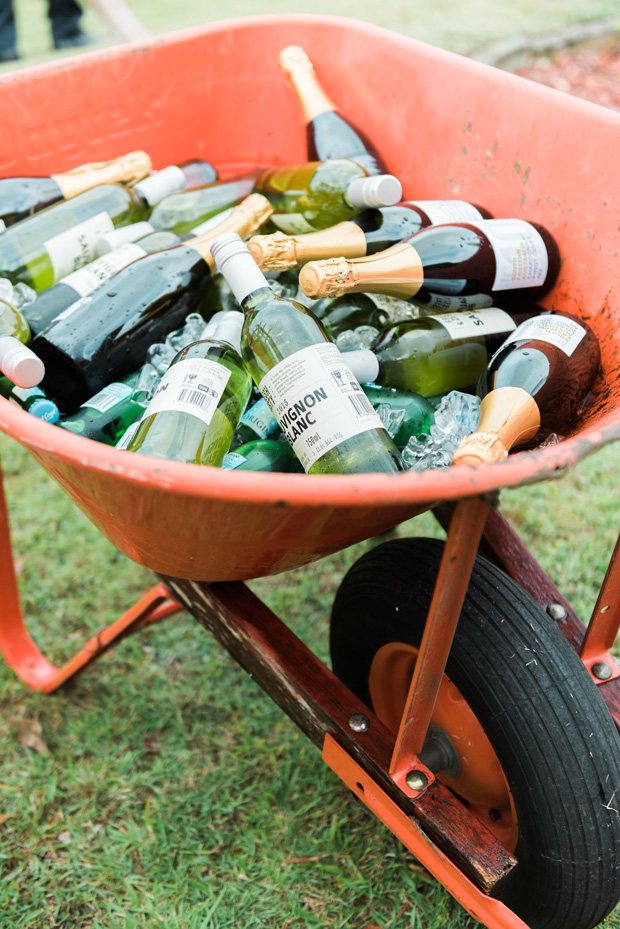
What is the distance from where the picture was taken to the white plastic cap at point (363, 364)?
96cm

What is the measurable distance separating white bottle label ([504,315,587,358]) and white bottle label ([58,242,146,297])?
1.92 feet

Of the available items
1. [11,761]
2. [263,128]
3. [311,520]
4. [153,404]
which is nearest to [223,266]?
[153,404]

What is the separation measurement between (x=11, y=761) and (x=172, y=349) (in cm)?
91

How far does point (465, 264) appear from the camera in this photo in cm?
105

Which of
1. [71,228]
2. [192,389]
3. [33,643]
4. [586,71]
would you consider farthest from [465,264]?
[586,71]

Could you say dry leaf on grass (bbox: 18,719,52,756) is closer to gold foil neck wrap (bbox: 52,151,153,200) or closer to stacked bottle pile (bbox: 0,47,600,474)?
stacked bottle pile (bbox: 0,47,600,474)

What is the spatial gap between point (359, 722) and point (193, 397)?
1.56ft

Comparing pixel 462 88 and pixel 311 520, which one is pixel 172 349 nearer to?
pixel 311 520

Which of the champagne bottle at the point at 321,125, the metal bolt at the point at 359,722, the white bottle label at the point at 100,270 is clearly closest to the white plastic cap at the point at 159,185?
the white bottle label at the point at 100,270

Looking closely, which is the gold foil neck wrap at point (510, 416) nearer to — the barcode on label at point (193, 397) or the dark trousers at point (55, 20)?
the barcode on label at point (193, 397)

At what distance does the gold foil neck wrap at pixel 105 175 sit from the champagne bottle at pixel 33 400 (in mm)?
494

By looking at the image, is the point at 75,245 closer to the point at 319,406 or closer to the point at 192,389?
the point at 192,389

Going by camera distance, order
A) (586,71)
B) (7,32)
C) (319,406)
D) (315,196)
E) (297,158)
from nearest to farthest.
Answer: (319,406), (315,196), (297,158), (586,71), (7,32)

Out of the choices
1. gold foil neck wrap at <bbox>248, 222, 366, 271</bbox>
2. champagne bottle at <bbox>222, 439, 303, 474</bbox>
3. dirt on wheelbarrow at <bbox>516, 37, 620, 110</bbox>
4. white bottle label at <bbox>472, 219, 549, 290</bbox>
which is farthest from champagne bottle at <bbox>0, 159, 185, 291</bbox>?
dirt on wheelbarrow at <bbox>516, 37, 620, 110</bbox>
